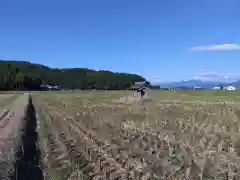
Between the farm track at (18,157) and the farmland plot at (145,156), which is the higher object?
the farmland plot at (145,156)

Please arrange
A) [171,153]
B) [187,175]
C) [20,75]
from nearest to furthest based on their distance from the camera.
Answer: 1. [187,175]
2. [171,153]
3. [20,75]

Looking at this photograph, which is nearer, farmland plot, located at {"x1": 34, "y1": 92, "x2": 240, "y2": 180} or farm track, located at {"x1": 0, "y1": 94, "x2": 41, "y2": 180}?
farmland plot, located at {"x1": 34, "y1": 92, "x2": 240, "y2": 180}

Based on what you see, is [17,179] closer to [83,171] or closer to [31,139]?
[83,171]

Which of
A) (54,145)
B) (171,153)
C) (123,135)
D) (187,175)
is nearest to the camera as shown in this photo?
(187,175)

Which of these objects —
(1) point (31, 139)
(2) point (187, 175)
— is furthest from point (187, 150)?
(1) point (31, 139)

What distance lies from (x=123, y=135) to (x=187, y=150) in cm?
471

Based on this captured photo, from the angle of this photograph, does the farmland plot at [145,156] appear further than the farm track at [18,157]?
No

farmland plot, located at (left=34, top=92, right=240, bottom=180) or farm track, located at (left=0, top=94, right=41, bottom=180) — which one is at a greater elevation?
farmland plot, located at (left=34, top=92, right=240, bottom=180)

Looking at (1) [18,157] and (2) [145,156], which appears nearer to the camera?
(2) [145,156]

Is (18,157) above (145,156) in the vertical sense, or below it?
below

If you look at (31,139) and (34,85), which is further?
(34,85)

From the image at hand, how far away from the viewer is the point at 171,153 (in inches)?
432

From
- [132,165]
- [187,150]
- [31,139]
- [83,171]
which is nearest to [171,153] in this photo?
[187,150]

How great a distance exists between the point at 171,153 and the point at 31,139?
21.4 ft
